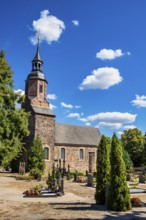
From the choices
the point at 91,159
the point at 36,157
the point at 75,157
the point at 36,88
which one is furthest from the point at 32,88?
the point at 91,159

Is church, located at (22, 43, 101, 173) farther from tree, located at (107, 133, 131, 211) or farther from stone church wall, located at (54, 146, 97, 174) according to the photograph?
tree, located at (107, 133, 131, 211)

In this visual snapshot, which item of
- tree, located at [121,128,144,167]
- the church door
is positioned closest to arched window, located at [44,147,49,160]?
the church door

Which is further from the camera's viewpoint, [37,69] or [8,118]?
[37,69]

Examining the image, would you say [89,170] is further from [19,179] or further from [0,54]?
[0,54]

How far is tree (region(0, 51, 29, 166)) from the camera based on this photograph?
69.3 feet

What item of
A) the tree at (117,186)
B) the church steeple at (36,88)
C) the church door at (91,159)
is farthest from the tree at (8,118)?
the church door at (91,159)

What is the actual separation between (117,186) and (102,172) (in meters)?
2.02

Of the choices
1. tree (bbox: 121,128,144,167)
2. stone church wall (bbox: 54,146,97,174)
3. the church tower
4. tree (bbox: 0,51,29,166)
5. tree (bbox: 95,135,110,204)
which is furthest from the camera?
tree (bbox: 121,128,144,167)

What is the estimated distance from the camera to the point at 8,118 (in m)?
22.7

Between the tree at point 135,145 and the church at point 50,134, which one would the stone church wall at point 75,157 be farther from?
the tree at point 135,145

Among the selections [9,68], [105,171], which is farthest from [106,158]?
[9,68]

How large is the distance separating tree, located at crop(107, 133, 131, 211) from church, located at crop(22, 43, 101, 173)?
894 inches

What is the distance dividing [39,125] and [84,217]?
28463mm

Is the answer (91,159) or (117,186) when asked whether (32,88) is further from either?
(117,186)
